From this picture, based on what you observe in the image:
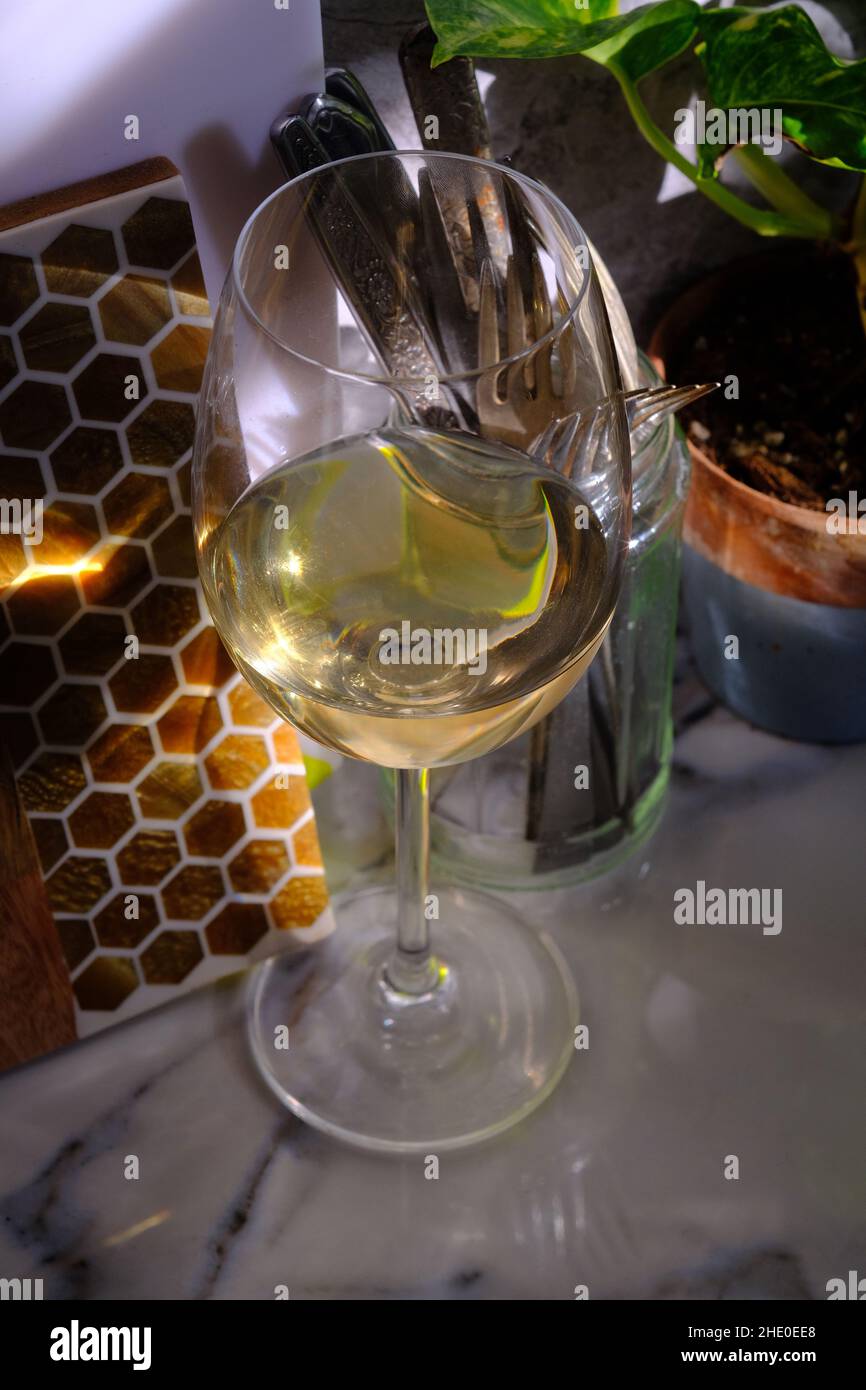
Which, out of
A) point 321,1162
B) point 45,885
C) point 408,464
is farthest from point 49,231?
point 321,1162

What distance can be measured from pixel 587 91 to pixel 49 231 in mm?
254

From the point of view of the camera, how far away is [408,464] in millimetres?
505

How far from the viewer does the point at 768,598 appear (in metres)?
0.64

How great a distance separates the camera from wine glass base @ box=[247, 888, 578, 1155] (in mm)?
586

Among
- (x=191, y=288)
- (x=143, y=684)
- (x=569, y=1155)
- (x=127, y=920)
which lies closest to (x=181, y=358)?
(x=191, y=288)

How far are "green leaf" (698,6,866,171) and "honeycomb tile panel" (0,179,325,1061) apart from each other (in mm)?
202

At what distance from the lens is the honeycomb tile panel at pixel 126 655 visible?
1.63 feet

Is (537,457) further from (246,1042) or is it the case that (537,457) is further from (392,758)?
(246,1042)

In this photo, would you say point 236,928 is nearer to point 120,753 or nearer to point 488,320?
point 120,753

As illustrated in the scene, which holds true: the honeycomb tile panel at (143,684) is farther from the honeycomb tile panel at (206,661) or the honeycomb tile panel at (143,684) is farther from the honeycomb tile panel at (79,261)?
the honeycomb tile panel at (79,261)

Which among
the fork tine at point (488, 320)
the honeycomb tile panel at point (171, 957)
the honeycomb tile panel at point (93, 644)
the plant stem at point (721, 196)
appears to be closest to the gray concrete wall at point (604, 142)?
the plant stem at point (721, 196)

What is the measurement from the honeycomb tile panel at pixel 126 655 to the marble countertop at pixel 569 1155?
0.04 metres

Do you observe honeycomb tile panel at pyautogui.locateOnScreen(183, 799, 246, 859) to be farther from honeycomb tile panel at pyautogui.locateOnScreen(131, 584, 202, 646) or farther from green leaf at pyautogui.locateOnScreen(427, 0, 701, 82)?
green leaf at pyautogui.locateOnScreen(427, 0, 701, 82)
